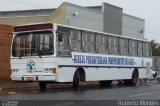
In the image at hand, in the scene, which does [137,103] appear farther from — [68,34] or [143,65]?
[143,65]

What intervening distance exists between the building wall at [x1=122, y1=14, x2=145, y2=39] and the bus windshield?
126ft

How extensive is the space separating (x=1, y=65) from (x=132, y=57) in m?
8.80

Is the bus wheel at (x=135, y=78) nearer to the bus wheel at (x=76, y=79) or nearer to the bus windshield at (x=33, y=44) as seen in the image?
the bus wheel at (x=76, y=79)

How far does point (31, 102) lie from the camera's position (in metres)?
16.4

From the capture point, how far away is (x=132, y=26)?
2554 inches

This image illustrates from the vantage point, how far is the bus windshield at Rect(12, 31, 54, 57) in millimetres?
23703

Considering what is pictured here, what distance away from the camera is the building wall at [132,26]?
62456 mm

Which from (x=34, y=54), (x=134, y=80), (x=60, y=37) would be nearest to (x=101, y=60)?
(x=60, y=37)

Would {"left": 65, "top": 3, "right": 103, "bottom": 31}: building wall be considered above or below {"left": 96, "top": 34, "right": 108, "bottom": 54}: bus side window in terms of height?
above

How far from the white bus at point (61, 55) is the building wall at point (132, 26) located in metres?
32.5

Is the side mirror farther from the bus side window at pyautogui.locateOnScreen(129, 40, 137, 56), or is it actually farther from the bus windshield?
the bus side window at pyautogui.locateOnScreen(129, 40, 137, 56)

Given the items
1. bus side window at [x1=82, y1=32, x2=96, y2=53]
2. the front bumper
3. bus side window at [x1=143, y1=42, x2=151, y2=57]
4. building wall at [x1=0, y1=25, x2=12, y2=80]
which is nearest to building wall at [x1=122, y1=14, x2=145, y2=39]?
bus side window at [x1=143, y1=42, x2=151, y2=57]

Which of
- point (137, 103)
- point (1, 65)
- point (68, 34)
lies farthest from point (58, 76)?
point (137, 103)

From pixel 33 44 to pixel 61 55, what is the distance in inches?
57.0
